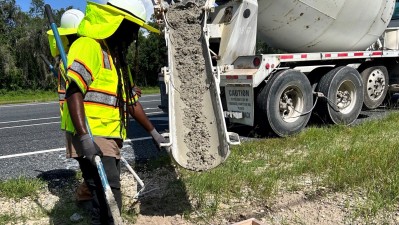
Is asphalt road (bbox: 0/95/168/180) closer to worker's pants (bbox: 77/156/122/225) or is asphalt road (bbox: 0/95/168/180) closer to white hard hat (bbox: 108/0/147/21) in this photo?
worker's pants (bbox: 77/156/122/225)

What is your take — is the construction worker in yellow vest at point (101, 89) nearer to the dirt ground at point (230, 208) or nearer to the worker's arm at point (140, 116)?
the worker's arm at point (140, 116)

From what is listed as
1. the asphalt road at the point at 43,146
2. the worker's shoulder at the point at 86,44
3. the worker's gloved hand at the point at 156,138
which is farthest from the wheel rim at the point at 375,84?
the worker's shoulder at the point at 86,44

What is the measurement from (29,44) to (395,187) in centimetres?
2719

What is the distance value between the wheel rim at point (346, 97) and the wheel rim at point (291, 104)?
98 centimetres

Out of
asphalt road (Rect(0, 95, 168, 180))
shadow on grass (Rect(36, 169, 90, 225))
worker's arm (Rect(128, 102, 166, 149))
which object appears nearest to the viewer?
worker's arm (Rect(128, 102, 166, 149))

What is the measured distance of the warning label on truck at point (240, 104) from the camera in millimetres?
6227

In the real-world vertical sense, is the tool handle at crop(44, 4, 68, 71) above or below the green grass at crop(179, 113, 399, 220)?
above

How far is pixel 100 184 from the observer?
2.89 meters

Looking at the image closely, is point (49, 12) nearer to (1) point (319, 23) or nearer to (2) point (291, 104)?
(2) point (291, 104)

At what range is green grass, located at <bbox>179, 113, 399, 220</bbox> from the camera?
12.8 feet

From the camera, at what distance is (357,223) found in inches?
132

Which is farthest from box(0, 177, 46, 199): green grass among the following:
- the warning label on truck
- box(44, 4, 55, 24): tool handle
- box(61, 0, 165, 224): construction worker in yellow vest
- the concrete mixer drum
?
the concrete mixer drum

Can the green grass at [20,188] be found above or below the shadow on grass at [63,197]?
above

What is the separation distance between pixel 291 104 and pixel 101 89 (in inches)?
174
